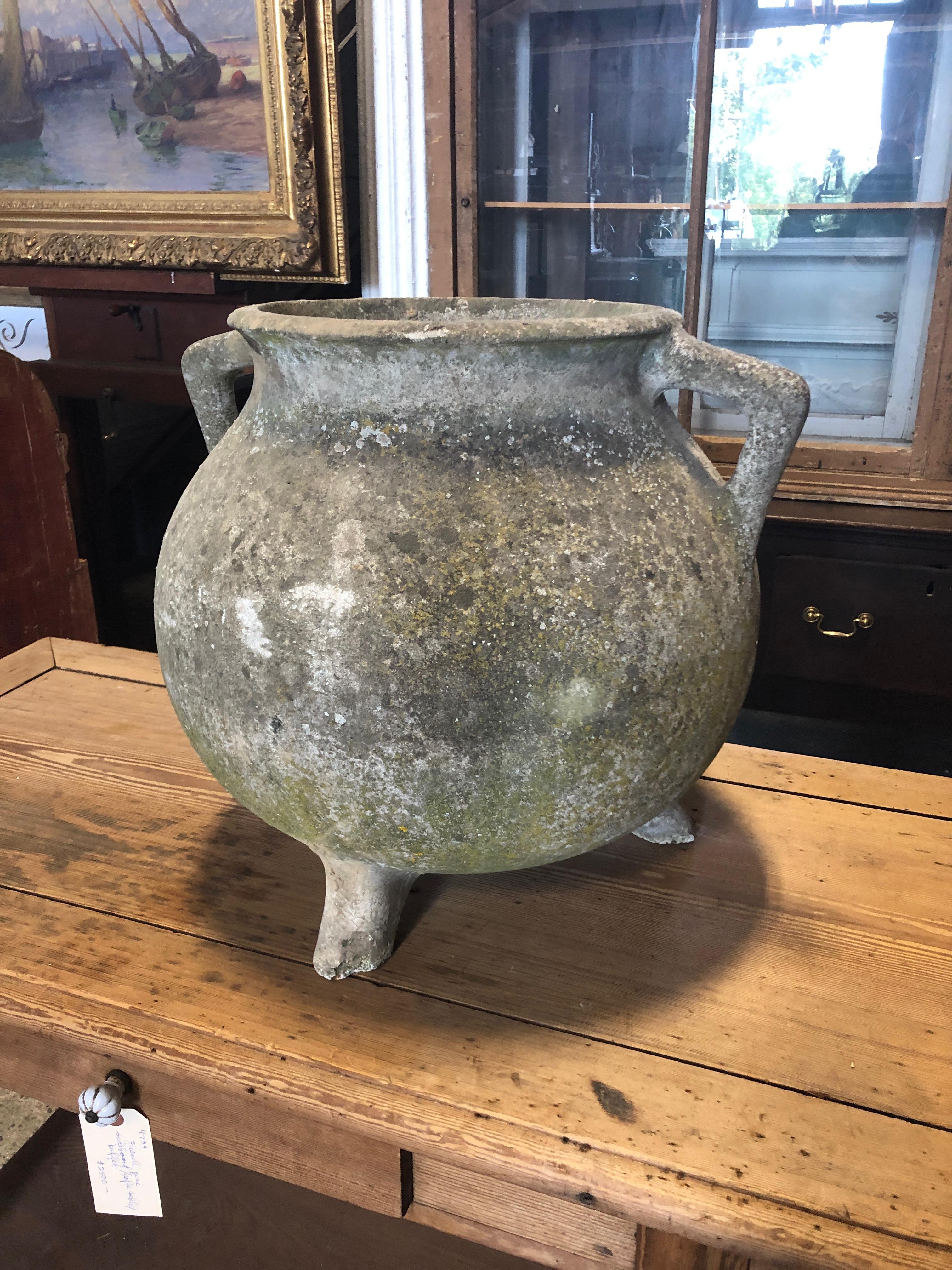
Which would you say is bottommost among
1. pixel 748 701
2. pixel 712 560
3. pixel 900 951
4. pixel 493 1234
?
pixel 748 701

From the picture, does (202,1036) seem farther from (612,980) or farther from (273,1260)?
(273,1260)

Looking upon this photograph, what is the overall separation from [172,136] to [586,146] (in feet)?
2.77

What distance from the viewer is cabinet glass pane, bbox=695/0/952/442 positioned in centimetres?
166

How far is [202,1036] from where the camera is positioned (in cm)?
72

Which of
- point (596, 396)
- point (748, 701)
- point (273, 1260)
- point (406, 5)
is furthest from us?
point (748, 701)

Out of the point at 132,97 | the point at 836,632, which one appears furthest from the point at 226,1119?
the point at 132,97

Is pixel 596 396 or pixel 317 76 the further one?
pixel 317 76

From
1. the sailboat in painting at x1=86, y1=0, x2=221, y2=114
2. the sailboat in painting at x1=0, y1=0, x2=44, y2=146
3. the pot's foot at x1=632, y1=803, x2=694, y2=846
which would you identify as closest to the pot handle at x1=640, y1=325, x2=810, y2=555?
the pot's foot at x1=632, y1=803, x2=694, y2=846

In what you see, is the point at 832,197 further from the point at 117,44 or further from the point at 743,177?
the point at 117,44

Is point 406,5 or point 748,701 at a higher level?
point 406,5

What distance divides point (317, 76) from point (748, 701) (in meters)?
1.47

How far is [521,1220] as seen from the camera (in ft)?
2.26

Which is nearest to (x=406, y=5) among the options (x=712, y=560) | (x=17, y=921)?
(x=712, y=560)

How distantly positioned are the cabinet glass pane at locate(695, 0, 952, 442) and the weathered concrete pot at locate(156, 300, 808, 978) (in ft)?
4.01
